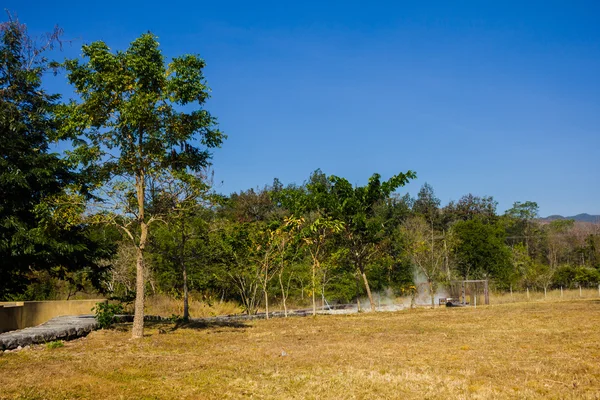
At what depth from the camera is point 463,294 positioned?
33281 millimetres

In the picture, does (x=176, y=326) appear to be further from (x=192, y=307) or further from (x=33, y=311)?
(x=192, y=307)

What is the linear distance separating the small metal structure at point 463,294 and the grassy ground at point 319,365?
1813 centimetres

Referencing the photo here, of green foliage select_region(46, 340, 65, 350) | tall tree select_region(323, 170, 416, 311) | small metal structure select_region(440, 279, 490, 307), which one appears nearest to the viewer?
green foliage select_region(46, 340, 65, 350)

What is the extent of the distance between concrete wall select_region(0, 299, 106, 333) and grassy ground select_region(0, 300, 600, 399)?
287 centimetres

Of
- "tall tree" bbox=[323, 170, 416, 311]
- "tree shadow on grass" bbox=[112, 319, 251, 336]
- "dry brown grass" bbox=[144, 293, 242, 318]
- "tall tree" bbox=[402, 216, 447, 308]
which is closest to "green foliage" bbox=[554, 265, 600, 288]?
"tall tree" bbox=[402, 216, 447, 308]

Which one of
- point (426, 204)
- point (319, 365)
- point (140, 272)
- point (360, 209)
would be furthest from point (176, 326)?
point (426, 204)

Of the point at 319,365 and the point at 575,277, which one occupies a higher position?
the point at 575,277

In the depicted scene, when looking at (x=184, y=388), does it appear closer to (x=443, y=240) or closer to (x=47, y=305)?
(x=47, y=305)

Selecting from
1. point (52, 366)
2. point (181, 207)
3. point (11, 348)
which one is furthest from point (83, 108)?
point (52, 366)

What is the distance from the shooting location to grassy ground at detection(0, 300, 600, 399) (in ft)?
23.8

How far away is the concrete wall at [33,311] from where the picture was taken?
15094mm

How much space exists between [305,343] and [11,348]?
624cm

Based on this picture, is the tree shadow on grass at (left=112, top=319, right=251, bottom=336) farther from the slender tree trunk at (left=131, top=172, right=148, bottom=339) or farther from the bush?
the slender tree trunk at (left=131, top=172, right=148, bottom=339)

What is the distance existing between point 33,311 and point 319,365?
12.0 meters
